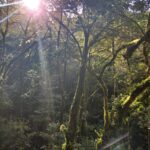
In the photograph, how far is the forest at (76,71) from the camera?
621 inches

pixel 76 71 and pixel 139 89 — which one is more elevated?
pixel 76 71

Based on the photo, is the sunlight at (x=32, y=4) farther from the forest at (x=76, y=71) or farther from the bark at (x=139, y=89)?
the bark at (x=139, y=89)

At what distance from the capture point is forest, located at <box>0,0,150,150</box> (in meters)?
15.8

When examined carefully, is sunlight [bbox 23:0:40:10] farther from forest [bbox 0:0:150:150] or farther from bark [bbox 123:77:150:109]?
bark [bbox 123:77:150:109]

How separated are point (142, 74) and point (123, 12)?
3.93 meters

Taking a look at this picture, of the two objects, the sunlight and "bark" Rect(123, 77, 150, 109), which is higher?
the sunlight

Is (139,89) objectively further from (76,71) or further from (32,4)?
(76,71)

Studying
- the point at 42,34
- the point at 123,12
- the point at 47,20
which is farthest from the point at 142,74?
the point at 42,34

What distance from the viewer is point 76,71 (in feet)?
112

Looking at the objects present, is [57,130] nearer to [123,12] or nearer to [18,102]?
[18,102]

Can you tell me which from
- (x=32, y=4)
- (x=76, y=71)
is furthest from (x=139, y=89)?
(x=76, y=71)

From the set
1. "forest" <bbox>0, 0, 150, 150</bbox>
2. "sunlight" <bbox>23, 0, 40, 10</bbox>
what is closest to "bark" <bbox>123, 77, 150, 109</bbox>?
"forest" <bbox>0, 0, 150, 150</bbox>

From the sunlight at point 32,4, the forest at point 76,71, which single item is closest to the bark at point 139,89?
the forest at point 76,71

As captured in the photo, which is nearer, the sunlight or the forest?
the forest
